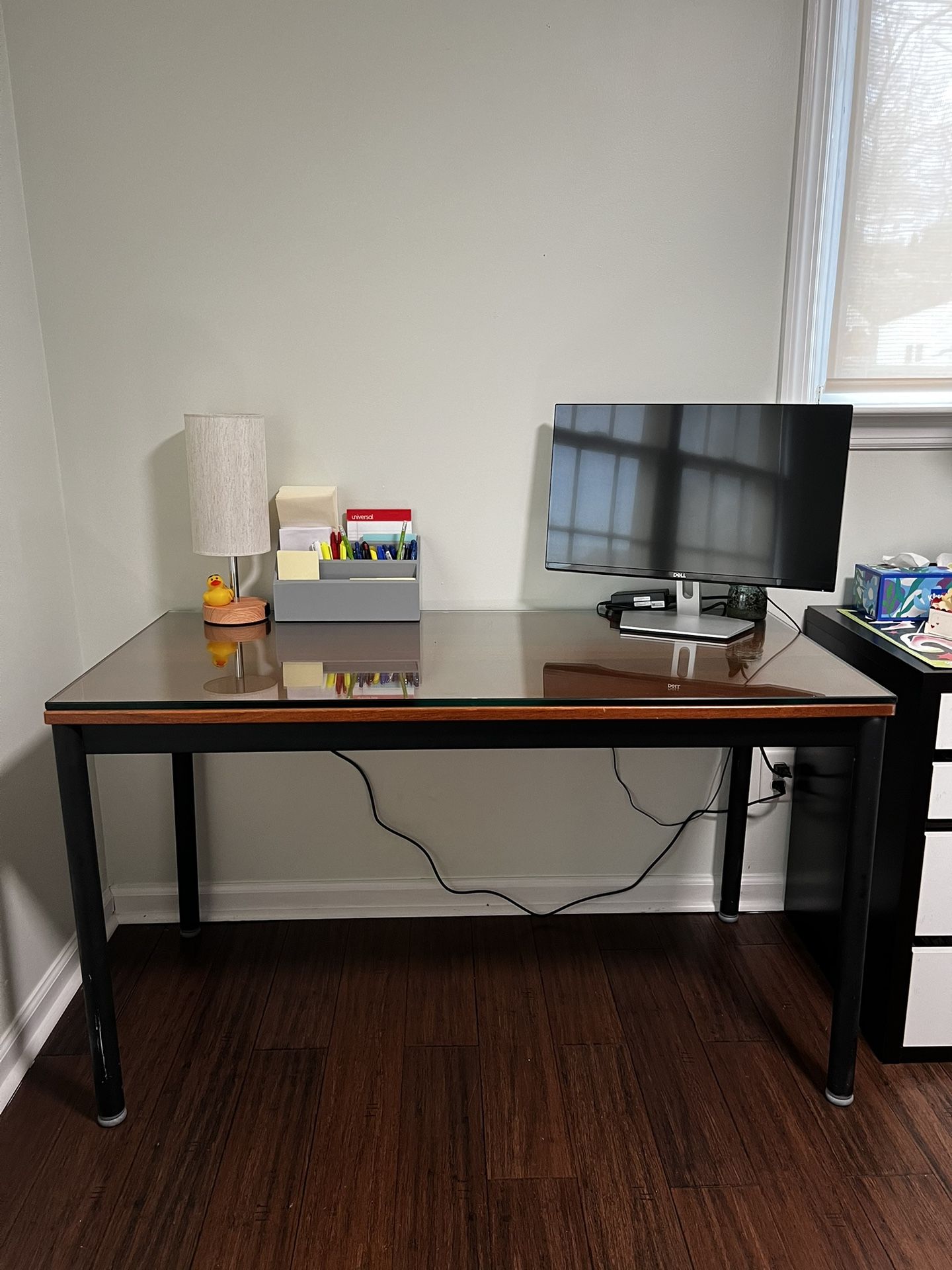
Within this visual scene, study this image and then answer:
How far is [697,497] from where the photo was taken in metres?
1.87

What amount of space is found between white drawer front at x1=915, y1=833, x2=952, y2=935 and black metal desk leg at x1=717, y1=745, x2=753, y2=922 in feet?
1.60

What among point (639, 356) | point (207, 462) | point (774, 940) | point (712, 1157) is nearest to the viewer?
point (712, 1157)

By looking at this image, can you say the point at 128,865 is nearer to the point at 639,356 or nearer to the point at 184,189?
the point at 184,189

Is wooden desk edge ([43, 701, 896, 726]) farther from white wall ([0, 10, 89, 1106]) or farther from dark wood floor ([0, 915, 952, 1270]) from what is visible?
dark wood floor ([0, 915, 952, 1270])

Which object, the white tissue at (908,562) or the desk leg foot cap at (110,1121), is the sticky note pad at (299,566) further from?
the white tissue at (908,562)

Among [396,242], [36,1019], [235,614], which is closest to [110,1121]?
[36,1019]

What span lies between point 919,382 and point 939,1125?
149cm

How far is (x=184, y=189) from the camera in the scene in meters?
1.90

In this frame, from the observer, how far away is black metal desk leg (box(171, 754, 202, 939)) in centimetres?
210

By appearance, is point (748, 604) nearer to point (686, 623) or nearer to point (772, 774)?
point (686, 623)

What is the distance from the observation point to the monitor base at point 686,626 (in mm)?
1829

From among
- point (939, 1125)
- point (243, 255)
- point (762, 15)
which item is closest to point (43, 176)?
point (243, 255)

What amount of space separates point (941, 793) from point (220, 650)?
1357mm

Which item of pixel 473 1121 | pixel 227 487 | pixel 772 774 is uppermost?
pixel 227 487
